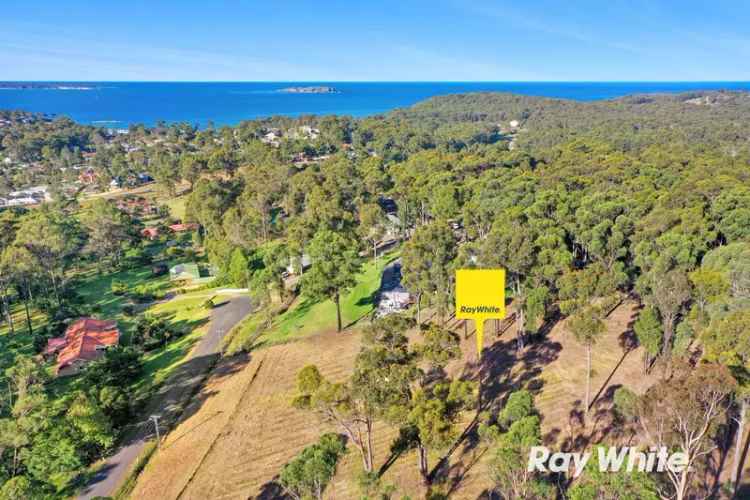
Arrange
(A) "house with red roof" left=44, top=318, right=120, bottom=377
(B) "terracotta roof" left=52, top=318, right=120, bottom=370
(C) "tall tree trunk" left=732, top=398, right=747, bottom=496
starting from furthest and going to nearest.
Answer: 1. (B) "terracotta roof" left=52, top=318, right=120, bottom=370
2. (A) "house with red roof" left=44, top=318, right=120, bottom=377
3. (C) "tall tree trunk" left=732, top=398, right=747, bottom=496

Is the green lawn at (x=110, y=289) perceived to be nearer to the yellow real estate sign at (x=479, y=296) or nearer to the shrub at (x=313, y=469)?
the shrub at (x=313, y=469)

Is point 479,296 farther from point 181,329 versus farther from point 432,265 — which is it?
point 181,329

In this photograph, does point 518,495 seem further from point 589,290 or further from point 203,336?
point 203,336

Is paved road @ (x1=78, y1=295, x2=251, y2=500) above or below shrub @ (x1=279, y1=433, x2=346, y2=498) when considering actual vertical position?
below

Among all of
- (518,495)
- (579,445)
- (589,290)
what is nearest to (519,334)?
(589,290)

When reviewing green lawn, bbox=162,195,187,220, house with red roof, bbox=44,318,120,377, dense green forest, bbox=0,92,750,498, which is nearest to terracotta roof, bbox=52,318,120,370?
house with red roof, bbox=44,318,120,377

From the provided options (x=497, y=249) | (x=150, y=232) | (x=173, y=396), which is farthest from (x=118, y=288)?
(x=497, y=249)

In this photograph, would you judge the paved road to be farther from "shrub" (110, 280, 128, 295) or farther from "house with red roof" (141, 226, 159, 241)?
"house with red roof" (141, 226, 159, 241)
